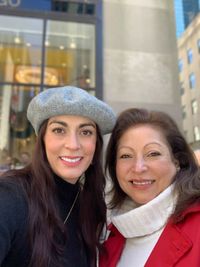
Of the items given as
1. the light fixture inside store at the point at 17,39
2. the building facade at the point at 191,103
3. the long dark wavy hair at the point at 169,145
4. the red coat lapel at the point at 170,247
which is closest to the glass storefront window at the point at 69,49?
the light fixture inside store at the point at 17,39

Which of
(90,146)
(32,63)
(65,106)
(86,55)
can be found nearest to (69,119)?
(65,106)

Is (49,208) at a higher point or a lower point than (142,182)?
lower

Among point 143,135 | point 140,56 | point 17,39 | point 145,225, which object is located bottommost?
point 145,225

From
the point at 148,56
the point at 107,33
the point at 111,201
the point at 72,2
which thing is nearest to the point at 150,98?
the point at 148,56

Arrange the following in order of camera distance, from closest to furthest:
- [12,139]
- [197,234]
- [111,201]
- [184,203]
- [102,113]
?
[197,234], [184,203], [102,113], [111,201], [12,139]

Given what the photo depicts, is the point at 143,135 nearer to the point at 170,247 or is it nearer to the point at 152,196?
A: the point at 152,196

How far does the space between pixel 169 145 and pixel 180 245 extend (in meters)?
0.75

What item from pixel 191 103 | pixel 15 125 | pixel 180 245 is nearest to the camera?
pixel 180 245

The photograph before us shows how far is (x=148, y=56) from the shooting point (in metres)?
9.70

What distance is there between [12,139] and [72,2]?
4.23 metres

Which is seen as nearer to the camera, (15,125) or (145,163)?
(145,163)

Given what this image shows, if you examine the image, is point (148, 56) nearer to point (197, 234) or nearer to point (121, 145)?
point (121, 145)

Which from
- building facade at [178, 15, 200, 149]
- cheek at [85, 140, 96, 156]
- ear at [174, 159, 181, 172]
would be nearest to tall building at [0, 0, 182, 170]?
building facade at [178, 15, 200, 149]

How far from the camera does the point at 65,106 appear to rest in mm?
1940
